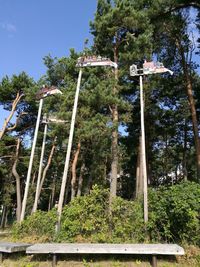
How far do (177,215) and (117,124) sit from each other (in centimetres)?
686

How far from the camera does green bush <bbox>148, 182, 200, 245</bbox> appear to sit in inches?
290

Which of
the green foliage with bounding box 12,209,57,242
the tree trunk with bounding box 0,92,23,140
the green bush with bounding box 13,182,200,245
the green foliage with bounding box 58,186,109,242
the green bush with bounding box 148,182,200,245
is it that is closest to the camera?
the green bush with bounding box 148,182,200,245

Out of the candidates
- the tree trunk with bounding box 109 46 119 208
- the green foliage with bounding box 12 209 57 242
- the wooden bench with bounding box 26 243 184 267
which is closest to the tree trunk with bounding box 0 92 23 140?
the tree trunk with bounding box 109 46 119 208

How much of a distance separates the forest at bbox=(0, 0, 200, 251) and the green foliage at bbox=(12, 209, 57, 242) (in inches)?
1.4

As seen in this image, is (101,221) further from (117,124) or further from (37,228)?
(117,124)

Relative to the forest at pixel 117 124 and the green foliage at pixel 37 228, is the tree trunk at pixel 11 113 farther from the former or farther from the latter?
the green foliage at pixel 37 228

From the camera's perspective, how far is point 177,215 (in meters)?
7.48

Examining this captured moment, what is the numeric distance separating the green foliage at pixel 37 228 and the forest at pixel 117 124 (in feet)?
0.12

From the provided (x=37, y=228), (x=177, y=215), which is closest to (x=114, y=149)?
(x=37, y=228)

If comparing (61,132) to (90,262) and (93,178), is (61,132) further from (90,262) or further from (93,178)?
(90,262)

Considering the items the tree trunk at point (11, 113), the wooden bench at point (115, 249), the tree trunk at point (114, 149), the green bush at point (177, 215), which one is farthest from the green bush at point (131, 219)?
the tree trunk at point (11, 113)

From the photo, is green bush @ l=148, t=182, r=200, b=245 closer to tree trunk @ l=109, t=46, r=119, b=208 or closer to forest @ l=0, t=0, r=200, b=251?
forest @ l=0, t=0, r=200, b=251

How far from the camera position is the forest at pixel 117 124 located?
8266 mm

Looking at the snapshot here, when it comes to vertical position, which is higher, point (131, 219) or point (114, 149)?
point (114, 149)
